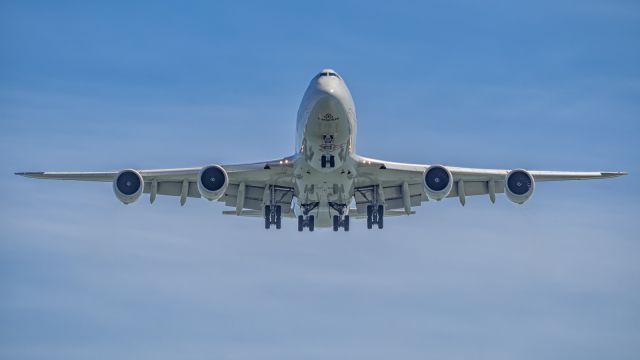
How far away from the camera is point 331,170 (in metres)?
46.3

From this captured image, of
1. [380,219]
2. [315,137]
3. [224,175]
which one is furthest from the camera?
[380,219]

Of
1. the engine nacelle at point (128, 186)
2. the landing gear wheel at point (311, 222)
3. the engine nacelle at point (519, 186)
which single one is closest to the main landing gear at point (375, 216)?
the landing gear wheel at point (311, 222)

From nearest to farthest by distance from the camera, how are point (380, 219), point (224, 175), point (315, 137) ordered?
point (315, 137) < point (224, 175) < point (380, 219)

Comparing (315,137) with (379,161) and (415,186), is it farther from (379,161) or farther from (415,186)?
(415,186)

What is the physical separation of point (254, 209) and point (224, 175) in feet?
17.2

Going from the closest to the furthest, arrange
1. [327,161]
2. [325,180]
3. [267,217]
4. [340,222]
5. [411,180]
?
[327,161]
[325,180]
[411,180]
[267,217]
[340,222]

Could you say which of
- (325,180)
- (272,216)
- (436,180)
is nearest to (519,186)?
(436,180)

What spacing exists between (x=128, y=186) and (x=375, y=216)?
12372 mm

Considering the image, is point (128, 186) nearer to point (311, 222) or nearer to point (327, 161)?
point (327, 161)

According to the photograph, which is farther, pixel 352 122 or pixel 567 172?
pixel 567 172

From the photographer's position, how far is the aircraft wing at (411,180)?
4897cm

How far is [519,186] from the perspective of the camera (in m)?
48.0

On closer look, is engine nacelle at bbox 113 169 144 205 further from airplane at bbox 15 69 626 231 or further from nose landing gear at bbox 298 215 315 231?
nose landing gear at bbox 298 215 315 231

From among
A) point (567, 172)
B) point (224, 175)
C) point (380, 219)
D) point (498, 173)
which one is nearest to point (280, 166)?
point (224, 175)
